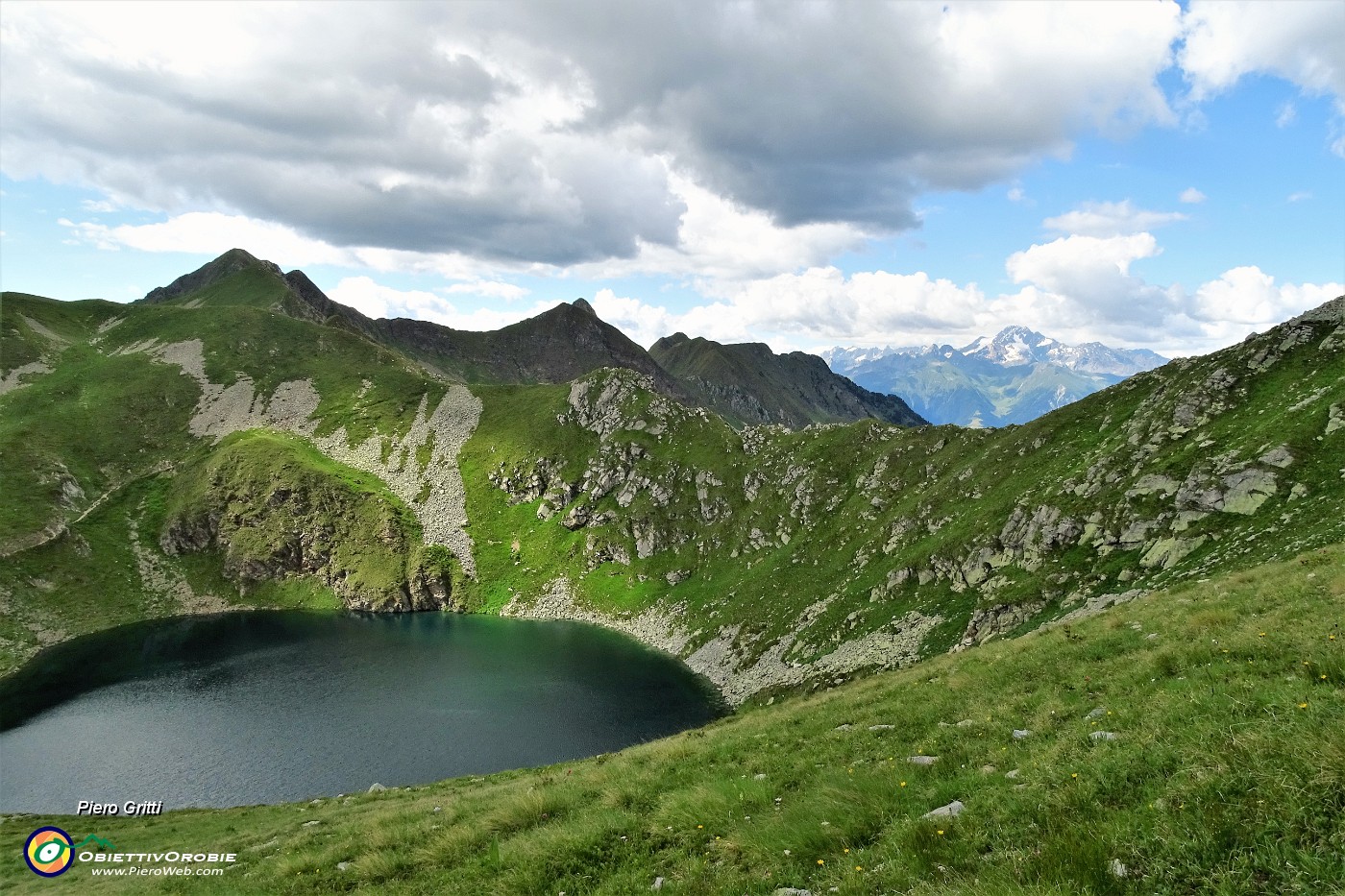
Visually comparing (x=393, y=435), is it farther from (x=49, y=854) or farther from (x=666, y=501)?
(x=49, y=854)

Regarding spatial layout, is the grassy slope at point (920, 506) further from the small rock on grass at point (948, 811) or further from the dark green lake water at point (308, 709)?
the small rock on grass at point (948, 811)

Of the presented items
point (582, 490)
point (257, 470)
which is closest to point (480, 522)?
point (582, 490)

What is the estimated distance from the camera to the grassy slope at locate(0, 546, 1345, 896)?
23.9 ft

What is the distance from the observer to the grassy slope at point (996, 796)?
729cm

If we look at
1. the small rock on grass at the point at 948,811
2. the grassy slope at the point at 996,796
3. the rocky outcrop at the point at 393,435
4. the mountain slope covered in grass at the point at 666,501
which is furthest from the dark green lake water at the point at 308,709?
the small rock on grass at the point at 948,811

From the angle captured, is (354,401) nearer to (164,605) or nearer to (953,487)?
(164,605)

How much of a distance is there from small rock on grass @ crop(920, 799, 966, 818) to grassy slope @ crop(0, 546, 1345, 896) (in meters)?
0.30

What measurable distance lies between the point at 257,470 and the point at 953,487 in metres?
152

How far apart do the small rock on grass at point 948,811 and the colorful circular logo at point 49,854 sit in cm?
3873

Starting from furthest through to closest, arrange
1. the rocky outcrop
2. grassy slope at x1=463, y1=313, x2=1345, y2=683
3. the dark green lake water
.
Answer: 1. the rocky outcrop
2. the dark green lake water
3. grassy slope at x1=463, y1=313, x2=1345, y2=683

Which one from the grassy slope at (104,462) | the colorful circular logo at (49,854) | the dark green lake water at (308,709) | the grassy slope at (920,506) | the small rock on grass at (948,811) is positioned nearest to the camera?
the small rock on grass at (948,811)

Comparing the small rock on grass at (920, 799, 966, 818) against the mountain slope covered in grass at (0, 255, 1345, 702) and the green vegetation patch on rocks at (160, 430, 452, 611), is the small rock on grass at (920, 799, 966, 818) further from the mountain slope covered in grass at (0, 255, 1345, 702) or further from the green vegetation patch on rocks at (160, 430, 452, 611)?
the green vegetation patch on rocks at (160, 430, 452, 611)

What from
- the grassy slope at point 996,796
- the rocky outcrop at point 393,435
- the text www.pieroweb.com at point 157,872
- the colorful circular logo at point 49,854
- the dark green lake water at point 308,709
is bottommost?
the dark green lake water at point 308,709

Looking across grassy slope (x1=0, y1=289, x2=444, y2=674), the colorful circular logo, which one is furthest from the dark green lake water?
the colorful circular logo
